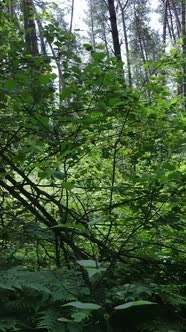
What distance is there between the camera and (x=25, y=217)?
2.47 meters

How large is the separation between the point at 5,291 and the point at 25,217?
76 centimetres

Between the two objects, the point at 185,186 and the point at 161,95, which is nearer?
the point at 185,186

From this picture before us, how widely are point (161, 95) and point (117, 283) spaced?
55.7 inches

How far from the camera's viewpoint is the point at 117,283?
6.62ft

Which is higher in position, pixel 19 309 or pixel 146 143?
pixel 146 143

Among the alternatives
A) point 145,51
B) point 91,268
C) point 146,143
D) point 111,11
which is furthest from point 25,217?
point 145,51

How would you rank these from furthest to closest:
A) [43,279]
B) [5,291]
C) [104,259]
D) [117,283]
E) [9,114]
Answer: [9,114] < [104,259] < [117,283] < [5,291] < [43,279]

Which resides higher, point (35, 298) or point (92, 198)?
point (92, 198)

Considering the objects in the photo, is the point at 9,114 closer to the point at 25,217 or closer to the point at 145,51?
the point at 25,217

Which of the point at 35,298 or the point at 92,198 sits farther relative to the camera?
the point at 92,198

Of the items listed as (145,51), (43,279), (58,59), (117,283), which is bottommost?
(117,283)

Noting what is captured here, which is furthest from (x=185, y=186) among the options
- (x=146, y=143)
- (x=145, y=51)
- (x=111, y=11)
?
(x=145, y=51)

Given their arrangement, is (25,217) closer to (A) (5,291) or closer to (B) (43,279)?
(A) (5,291)

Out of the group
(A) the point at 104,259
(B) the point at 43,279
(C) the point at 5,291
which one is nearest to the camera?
(B) the point at 43,279
